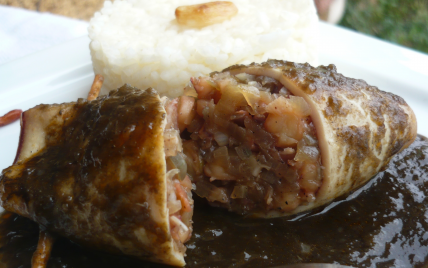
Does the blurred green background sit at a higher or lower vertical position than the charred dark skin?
lower

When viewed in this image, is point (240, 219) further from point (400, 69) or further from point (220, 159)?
point (400, 69)

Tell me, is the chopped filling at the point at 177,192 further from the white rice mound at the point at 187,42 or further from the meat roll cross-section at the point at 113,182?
the white rice mound at the point at 187,42

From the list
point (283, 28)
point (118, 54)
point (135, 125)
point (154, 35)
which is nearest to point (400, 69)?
point (283, 28)

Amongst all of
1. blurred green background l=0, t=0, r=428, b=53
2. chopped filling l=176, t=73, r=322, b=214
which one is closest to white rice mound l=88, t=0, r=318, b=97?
chopped filling l=176, t=73, r=322, b=214

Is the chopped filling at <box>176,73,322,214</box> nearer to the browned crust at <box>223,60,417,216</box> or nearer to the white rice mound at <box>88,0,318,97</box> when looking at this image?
the browned crust at <box>223,60,417,216</box>

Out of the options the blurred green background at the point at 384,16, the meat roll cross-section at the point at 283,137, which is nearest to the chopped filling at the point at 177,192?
the meat roll cross-section at the point at 283,137

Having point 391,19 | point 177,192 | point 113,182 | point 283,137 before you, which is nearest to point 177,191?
point 177,192
